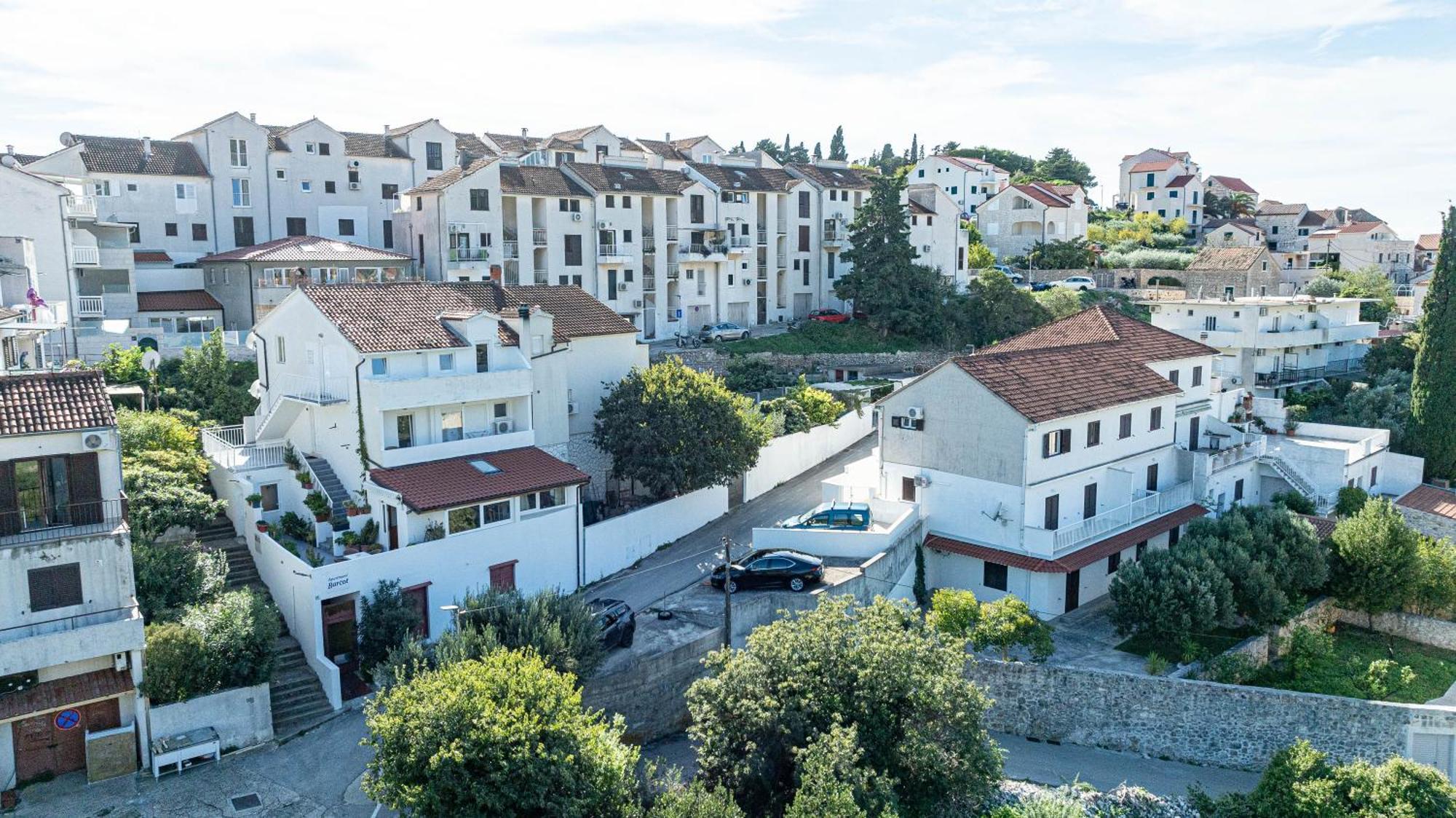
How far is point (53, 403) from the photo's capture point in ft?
83.2

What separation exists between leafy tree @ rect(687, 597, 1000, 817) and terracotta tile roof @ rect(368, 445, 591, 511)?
33.6 feet

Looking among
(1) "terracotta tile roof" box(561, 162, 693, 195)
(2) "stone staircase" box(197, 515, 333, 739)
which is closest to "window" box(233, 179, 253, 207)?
(1) "terracotta tile roof" box(561, 162, 693, 195)

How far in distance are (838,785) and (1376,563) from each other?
2651cm

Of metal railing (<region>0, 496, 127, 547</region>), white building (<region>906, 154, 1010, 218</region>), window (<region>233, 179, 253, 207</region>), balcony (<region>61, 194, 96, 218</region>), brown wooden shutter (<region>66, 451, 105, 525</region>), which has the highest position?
white building (<region>906, 154, 1010, 218</region>)

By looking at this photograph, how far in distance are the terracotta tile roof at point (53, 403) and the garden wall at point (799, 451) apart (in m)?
23.0

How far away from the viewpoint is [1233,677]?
101 feet

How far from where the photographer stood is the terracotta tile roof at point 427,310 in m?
33.1

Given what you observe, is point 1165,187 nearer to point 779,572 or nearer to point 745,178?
point 745,178

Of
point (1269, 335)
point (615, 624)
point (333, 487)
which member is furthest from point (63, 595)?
point (1269, 335)

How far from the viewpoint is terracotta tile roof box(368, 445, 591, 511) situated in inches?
1196

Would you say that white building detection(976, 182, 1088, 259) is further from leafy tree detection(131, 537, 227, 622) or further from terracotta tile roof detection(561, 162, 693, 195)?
leafy tree detection(131, 537, 227, 622)

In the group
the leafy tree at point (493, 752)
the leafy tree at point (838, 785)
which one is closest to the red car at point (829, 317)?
the leafy tree at point (838, 785)

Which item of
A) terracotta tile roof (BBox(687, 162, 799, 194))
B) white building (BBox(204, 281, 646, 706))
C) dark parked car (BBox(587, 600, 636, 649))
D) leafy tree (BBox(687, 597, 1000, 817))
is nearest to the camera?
leafy tree (BBox(687, 597, 1000, 817))

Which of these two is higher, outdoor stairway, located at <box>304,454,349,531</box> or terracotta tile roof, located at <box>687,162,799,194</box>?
terracotta tile roof, located at <box>687,162,799,194</box>
